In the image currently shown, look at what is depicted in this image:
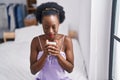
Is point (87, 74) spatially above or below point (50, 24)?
below

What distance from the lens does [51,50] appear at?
1128mm

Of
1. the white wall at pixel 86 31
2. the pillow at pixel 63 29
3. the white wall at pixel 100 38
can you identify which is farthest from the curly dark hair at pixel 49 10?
the pillow at pixel 63 29

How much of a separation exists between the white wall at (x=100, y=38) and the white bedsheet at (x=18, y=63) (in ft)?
0.47

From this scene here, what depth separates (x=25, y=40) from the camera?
106 inches

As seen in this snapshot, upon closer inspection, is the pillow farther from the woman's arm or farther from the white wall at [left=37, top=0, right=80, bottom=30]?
the woman's arm

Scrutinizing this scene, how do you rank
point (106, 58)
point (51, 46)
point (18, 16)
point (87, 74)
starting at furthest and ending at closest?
point (18, 16) → point (87, 74) → point (106, 58) → point (51, 46)

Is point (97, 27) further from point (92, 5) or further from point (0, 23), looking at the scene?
point (0, 23)

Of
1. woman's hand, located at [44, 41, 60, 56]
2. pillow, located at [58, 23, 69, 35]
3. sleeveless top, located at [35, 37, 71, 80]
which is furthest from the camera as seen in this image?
pillow, located at [58, 23, 69, 35]

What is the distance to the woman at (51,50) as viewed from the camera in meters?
1.15

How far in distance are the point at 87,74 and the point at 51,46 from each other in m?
0.78

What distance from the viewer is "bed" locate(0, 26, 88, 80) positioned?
69.3 inches

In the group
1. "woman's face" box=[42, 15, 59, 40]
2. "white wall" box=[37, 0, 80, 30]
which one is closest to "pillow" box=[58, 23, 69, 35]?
"white wall" box=[37, 0, 80, 30]

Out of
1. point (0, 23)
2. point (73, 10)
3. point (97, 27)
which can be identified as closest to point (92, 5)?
point (97, 27)

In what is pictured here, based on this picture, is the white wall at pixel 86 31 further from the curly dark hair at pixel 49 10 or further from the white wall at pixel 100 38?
the curly dark hair at pixel 49 10
